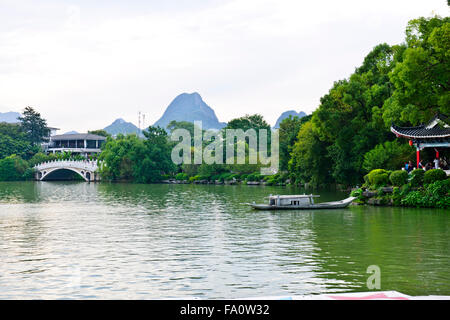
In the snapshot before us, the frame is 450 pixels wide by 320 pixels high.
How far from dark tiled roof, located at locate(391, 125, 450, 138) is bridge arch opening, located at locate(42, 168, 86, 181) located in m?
68.3

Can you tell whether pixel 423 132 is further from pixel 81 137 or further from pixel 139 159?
pixel 81 137

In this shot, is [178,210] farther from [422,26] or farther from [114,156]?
[114,156]

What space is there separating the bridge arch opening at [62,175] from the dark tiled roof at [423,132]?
224 feet

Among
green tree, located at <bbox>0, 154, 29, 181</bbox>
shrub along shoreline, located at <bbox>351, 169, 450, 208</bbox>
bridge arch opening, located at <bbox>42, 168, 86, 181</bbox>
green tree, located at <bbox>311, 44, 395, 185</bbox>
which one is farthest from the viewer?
bridge arch opening, located at <bbox>42, 168, 86, 181</bbox>

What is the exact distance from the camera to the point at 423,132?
30844mm

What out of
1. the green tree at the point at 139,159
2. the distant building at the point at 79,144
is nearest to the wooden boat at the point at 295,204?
the green tree at the point at 139,159

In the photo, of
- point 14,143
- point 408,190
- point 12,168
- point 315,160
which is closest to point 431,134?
point 408,190

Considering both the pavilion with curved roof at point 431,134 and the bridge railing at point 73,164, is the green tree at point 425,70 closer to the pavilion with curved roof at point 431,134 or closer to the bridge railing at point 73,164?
the pavilion with curved roof at point 431,134

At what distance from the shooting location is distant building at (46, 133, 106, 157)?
360ft

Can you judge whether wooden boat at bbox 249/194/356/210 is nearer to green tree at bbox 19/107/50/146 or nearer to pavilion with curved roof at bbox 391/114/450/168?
pavilion with curved roof at bbox 391/114/450/168

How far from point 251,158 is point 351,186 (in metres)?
29.1

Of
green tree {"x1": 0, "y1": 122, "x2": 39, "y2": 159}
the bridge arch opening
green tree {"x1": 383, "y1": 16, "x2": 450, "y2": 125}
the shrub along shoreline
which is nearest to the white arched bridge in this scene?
the bridge arch opening

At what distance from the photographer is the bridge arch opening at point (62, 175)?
9007cm

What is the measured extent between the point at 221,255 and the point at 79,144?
101651 millimetres
